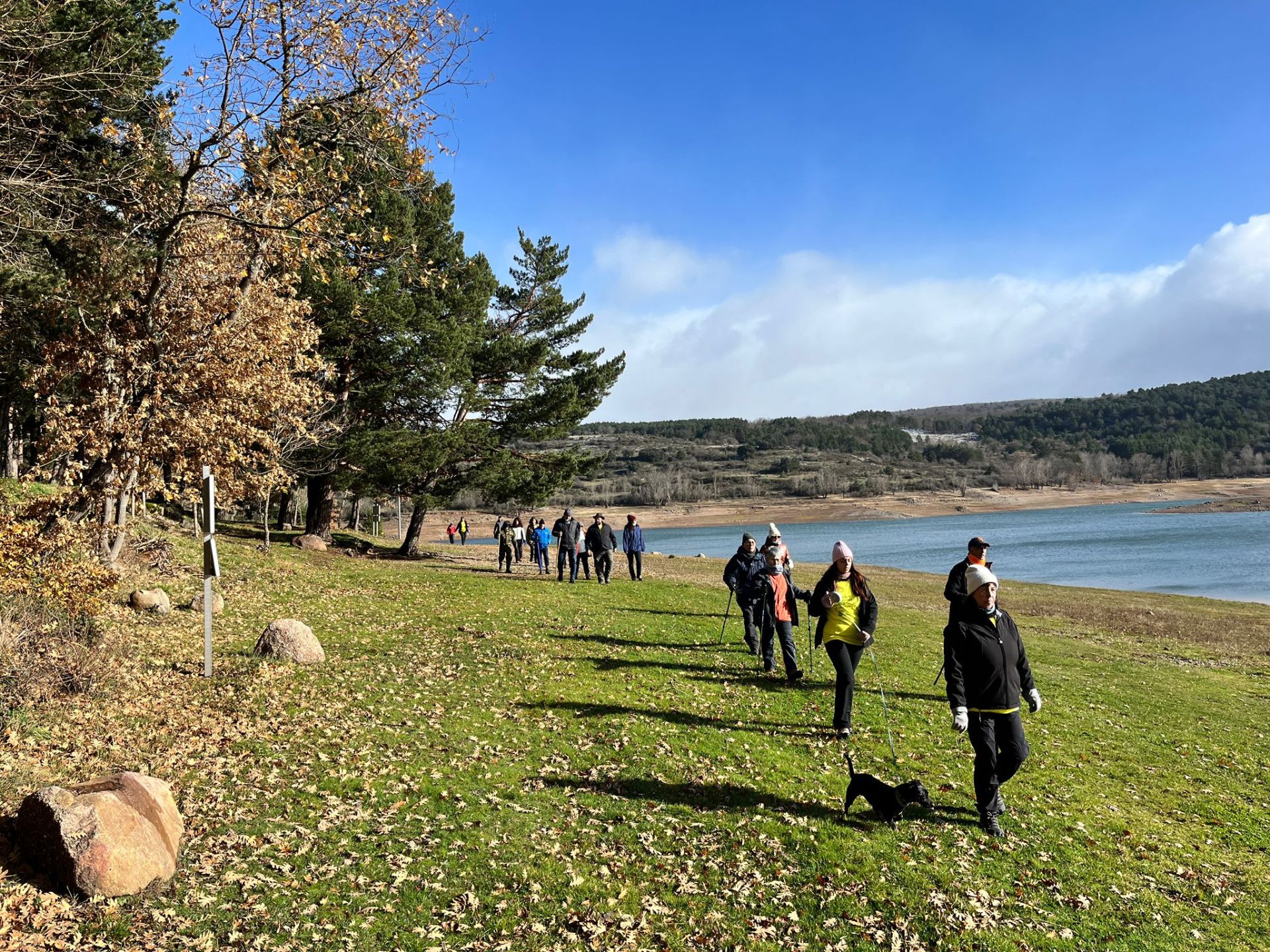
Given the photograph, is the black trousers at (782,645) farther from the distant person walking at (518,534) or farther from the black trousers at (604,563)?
the distant person walking at (518,534)

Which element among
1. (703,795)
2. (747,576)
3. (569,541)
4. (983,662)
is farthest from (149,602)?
(983,662)

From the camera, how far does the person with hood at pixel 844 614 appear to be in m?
9.35

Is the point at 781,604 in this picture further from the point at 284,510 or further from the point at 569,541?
the point at 284,510

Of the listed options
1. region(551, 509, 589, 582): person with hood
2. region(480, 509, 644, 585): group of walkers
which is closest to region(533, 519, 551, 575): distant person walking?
region(480, 509, 644, 585): group of walkers

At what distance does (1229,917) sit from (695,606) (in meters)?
15.4

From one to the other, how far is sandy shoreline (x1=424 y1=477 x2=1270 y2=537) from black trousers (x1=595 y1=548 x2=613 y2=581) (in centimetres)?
8872

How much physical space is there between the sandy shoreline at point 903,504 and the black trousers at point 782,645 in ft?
332

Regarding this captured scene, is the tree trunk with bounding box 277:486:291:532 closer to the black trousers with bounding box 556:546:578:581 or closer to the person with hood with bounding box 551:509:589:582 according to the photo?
the person with hood with bounding box 551:509:589:582

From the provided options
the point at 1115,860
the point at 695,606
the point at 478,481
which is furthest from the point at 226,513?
the point at 1115,860

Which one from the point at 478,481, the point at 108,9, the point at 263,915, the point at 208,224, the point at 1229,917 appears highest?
the point at 108,9

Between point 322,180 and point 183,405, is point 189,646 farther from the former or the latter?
point 322,180

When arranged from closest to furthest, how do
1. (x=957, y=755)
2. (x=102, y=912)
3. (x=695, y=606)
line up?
(x=102, y=912) < (x=957, y=755) < (x=695, y=606)

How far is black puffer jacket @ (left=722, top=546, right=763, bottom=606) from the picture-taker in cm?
1317

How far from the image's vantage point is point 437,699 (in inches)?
436
